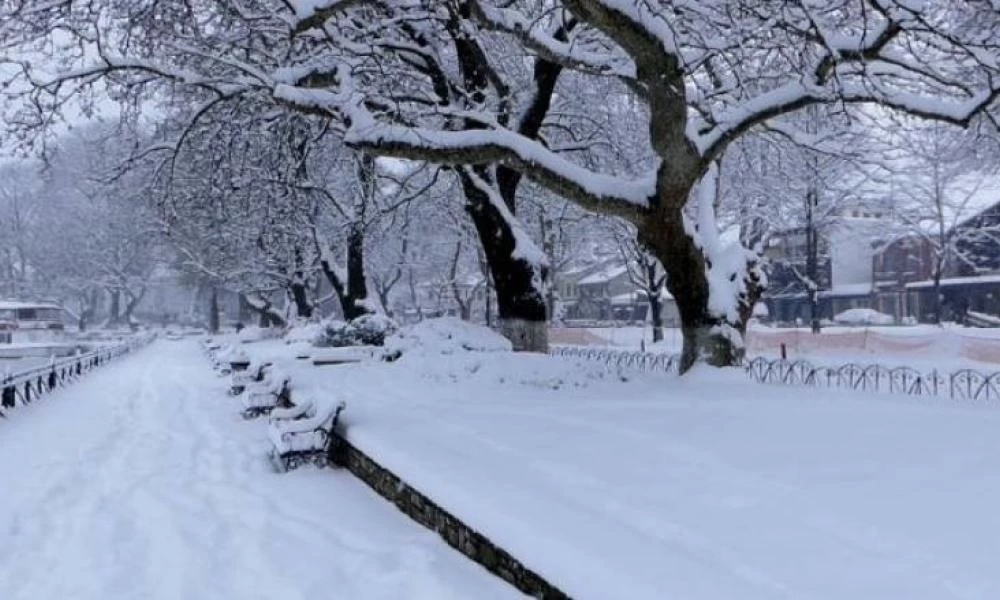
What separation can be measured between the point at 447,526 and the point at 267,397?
942cm

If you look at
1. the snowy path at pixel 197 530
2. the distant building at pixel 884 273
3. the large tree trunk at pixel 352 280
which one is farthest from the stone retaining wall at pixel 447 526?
the distant building at pixel 884 273

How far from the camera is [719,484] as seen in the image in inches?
244

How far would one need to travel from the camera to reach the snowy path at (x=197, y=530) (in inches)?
234

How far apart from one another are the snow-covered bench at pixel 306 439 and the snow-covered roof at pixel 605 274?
62376 millimetres

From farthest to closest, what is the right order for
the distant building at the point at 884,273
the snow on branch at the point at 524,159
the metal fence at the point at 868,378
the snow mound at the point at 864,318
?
the snow mound at the point at 864,318 < the distant building at the point at 884,273 < the metal fence at the point at 868,378 < the snow on branch at the point at 524,159

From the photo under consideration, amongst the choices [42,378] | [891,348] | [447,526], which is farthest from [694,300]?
[42,378]

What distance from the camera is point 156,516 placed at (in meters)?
7.97

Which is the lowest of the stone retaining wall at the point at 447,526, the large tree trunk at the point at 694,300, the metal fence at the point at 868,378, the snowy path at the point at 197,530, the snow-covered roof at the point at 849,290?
the snowy path at the point at 197,530

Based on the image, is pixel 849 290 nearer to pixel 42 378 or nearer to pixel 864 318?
pixel 864 318

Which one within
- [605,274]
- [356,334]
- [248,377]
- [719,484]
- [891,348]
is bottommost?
[248,377]

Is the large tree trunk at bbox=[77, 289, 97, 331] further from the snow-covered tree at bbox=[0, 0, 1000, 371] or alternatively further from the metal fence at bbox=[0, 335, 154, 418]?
the snow-covered tree at bbox=[0, 0, 1000, 371]

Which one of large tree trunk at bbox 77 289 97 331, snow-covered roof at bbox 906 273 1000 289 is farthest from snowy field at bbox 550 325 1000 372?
large tree trunk at bbox 77 289 97 331

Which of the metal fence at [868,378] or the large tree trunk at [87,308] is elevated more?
the large tree trunk at [87,308]

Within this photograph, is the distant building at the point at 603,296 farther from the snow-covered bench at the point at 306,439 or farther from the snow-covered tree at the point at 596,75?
the snow-covered bench at the point at 306,439
